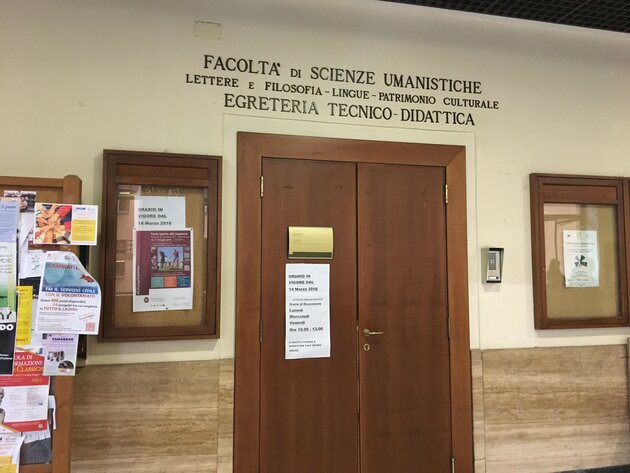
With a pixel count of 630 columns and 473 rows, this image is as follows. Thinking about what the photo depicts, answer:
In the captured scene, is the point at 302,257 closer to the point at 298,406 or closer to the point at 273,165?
the point at 273,165

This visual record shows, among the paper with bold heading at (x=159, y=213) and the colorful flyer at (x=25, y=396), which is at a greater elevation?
the paper with bold heading at (x=159, y=213)

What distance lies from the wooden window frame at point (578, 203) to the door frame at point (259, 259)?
0.51 m

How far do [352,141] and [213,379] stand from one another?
5.36 ft

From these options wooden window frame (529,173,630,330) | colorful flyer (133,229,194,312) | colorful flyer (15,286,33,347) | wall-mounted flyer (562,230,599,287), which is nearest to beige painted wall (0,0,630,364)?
wooden window frame (529,173,630,330)

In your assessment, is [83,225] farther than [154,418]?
No

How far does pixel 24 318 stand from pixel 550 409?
313 cm

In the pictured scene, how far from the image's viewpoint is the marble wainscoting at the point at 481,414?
8.20 ft

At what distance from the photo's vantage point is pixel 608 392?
10.4ft

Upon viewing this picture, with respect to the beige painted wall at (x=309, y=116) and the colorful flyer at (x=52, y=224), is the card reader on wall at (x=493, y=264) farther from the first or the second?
the colorful flyer at (x=52, y=224)

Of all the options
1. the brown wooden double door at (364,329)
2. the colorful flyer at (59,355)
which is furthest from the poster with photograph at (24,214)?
the brown wooden double door at (364,329)

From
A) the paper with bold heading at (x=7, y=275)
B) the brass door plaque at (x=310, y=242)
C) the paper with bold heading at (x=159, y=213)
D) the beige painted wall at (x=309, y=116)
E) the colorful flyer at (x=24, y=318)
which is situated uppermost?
the beige painted wall at (x=309, y=116)

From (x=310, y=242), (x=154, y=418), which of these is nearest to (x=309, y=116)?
(x=310, y=242)

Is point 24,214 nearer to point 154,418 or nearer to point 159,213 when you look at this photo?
point 159,213

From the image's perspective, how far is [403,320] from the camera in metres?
2.91
